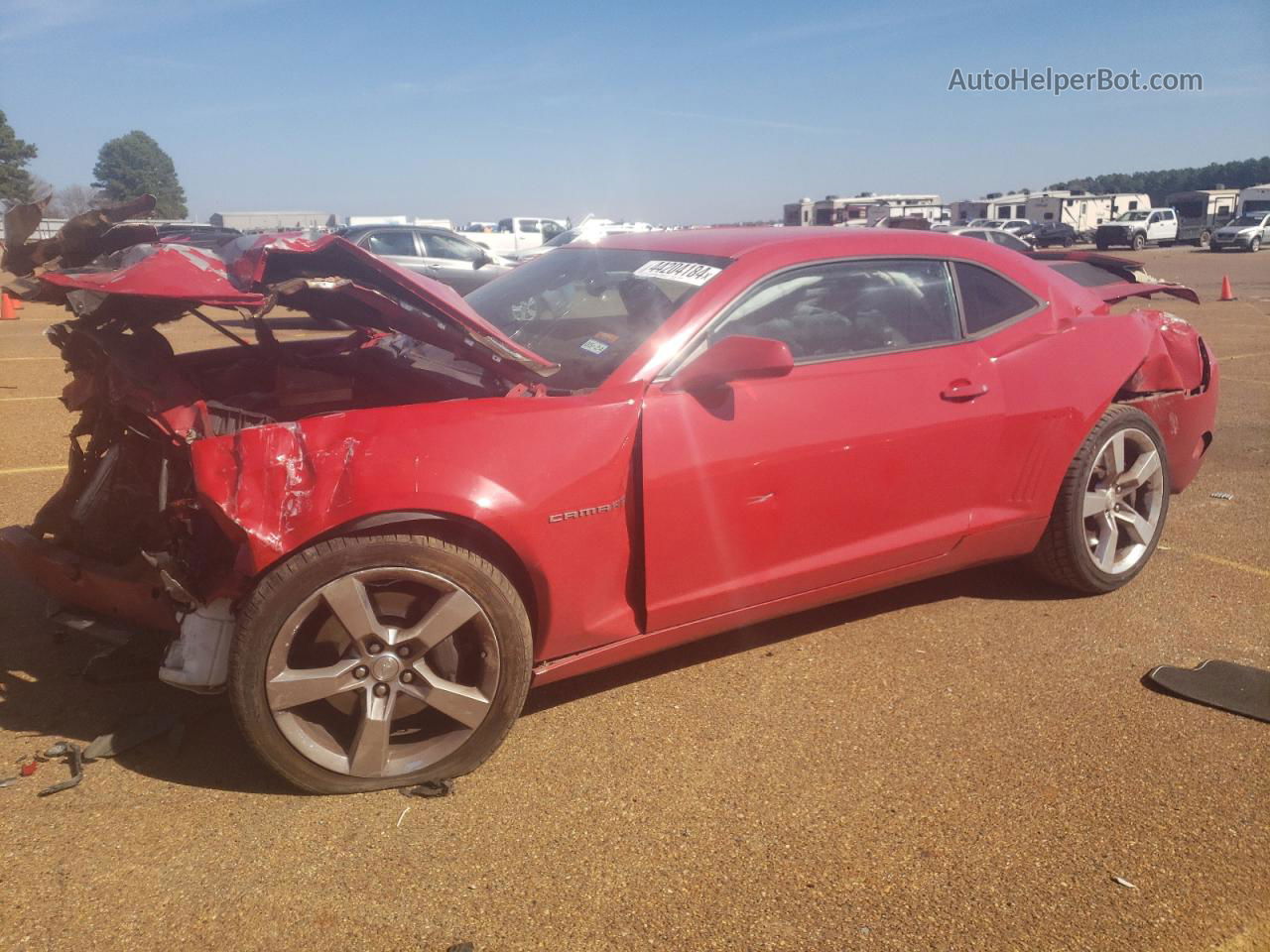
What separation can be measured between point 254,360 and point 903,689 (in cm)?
279

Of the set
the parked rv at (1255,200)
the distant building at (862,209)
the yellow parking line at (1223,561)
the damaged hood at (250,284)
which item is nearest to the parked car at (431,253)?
the yellow parking line at (1223,561)

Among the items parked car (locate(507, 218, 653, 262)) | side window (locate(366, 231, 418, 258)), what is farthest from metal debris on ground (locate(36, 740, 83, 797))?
parked car (locate(507, 218, 653, 262))

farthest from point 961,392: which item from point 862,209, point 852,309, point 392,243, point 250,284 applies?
point 862,209

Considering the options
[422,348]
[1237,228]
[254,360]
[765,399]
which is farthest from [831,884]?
[1237,228]

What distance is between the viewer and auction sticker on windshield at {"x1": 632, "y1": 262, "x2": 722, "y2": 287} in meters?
3.47

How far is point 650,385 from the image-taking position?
10.2 ft

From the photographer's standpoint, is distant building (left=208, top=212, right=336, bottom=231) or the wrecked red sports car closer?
the wrecked red sports car

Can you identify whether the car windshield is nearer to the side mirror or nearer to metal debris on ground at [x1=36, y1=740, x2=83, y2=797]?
the side mirror

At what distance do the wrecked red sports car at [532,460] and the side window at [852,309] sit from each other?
0.01 metres

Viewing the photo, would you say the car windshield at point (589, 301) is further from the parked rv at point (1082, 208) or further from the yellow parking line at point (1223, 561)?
the parked rv at point (1082, 208)

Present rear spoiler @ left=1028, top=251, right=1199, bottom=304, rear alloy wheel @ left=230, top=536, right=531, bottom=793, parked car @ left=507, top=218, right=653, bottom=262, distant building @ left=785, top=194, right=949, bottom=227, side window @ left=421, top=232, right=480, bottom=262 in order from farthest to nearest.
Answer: distant building @ left=785, top=194, right=949, bottom=227 < parked car @ left=507, top=218, right=653, bottom=262 < side window @ left=421, top=232, right=480, bottom=262 < rear spoiler @ left=1028, top=251, right=1199, bottom=304 < rear alloy wheel @ left=230, top=536, right=531, bottom=793

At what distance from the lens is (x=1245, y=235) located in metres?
42.7

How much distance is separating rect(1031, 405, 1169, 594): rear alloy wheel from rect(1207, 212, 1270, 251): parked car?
4609cm

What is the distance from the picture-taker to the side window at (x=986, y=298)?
3.91 m
